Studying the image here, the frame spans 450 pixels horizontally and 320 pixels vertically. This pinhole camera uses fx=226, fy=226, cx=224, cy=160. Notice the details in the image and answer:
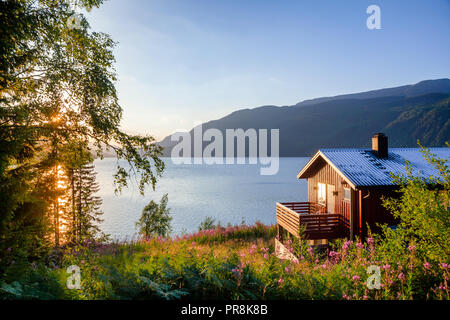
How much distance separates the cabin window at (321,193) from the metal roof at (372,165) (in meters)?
2.16

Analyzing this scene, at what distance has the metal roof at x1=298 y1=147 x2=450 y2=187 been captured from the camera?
12375mm

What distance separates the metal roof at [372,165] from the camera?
12375mm

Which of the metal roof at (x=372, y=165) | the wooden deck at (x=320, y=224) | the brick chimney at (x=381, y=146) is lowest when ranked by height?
the wooden deck at (x=320, y=224)

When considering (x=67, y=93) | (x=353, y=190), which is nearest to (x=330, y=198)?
(x=353, y=190)

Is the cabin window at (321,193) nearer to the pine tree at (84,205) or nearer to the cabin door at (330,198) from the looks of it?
the cabin door at (330,198)

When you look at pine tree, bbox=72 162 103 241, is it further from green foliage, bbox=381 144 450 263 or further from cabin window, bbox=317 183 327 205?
cabin window, bbox=317 183 327 205

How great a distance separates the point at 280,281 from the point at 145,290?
2.04m

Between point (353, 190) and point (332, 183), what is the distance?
6.83 ft

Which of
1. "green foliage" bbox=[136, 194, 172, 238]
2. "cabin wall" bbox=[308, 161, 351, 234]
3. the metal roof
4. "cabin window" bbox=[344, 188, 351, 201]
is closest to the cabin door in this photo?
"cabin wall" bbox=[308, 161, 351, 234]

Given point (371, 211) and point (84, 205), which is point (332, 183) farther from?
point (84, 205)

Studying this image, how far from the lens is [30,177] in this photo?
3.68 meters

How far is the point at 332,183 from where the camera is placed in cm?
1495

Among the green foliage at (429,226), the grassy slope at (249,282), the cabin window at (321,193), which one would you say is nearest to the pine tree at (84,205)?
the grassy slope at (249,282)
